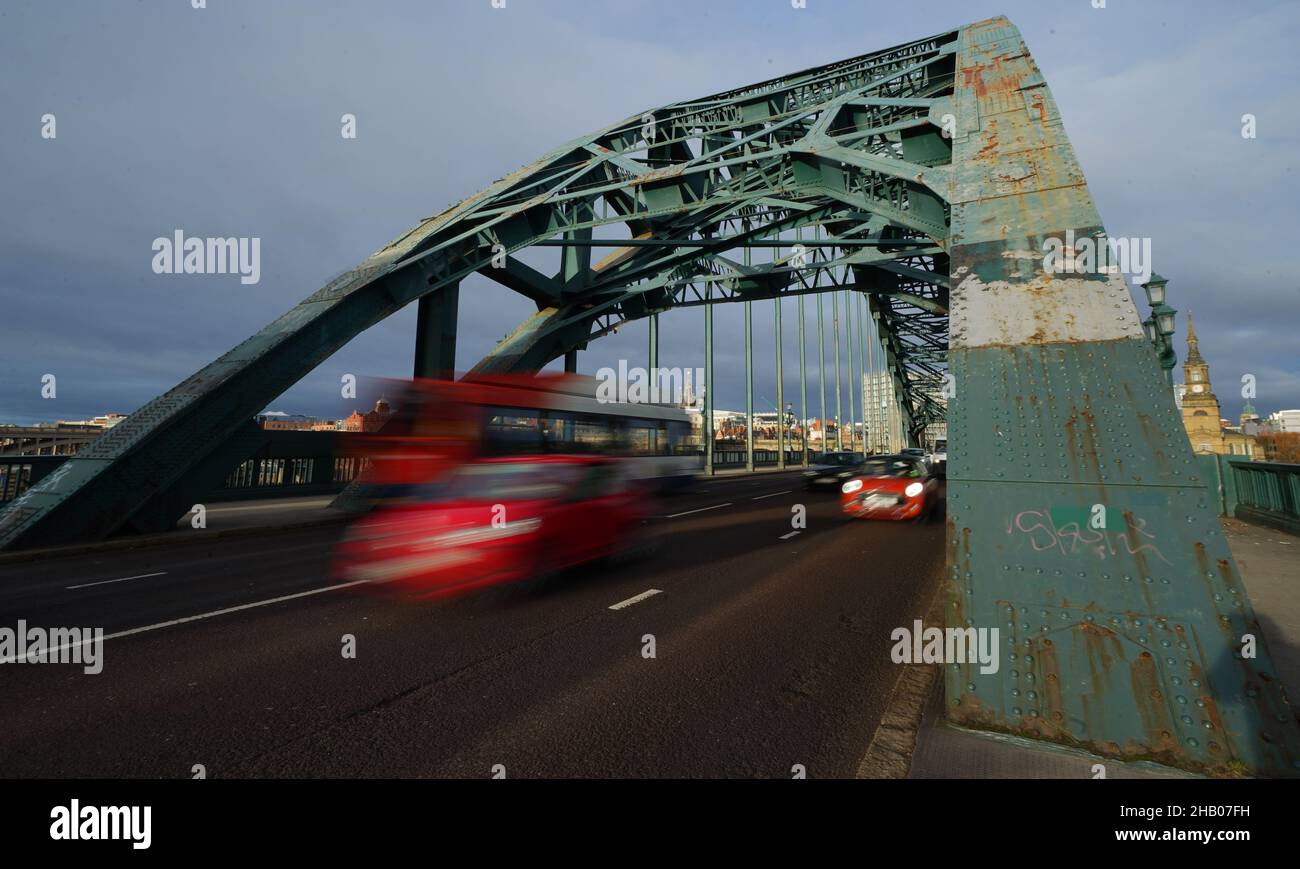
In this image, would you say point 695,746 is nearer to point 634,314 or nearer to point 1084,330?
point 1084,330

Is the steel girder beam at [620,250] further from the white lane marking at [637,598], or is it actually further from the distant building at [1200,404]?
the distant building at [1200,404]

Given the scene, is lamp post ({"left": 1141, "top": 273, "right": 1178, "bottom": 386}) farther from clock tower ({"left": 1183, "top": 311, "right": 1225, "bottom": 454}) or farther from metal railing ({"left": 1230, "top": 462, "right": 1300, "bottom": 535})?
clock tower ({"left": 1183, "top": 311, "right": 1225, "bottom": 454})

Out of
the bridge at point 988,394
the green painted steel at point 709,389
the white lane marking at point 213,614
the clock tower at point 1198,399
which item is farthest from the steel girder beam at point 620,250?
the clock tower at point 1198,399

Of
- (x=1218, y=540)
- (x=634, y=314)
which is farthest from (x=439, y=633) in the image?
(x=634, y=314)

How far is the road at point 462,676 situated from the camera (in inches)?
120

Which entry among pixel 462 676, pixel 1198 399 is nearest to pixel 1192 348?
pixel 1198 399

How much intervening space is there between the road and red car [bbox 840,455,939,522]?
4.78 meters

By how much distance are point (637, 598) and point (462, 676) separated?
265 centimetres

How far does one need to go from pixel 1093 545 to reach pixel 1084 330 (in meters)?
1.77

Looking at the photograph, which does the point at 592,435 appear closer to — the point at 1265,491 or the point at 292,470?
the point at 292,470

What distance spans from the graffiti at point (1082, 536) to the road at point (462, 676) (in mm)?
1509

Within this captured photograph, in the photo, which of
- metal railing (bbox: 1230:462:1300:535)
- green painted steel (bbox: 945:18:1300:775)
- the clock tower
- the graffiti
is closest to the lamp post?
metal railing (bbox: 1230:462:1300:535)

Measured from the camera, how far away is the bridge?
2.88 m

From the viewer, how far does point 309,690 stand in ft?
12.8
